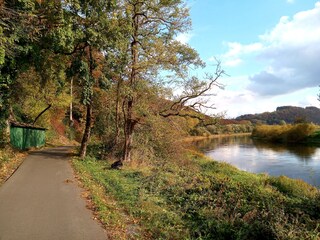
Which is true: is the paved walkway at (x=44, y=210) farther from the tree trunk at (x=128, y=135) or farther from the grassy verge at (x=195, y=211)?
the tree trunk at (x=128, y=135)

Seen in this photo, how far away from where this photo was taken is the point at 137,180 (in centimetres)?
1346

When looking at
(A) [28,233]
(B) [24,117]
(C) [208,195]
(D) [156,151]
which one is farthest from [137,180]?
(B) [24,117]

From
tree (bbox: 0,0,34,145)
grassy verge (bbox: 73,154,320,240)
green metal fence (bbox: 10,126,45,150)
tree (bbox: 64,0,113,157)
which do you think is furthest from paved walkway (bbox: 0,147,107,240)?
green metal fence (bbox: 10,126,45,150)

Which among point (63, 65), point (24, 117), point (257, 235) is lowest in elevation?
point (257, 235)

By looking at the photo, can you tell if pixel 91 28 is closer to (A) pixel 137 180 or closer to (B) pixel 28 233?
(A) pixel 137 180

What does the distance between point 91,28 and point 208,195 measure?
9999 mm

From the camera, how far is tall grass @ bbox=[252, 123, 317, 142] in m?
62.7

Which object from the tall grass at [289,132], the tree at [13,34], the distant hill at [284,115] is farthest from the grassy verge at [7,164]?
the distant hill at [284,115]

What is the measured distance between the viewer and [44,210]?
830cm

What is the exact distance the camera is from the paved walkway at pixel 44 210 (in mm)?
6715

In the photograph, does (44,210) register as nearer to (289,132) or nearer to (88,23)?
(88,23)

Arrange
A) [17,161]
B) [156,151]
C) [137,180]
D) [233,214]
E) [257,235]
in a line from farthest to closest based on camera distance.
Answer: [156,151] < [17,161] < [137,180] < [233,214] < [257,235]

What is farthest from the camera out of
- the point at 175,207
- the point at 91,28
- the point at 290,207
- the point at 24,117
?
the point at 24,117

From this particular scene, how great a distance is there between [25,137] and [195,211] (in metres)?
18.5
